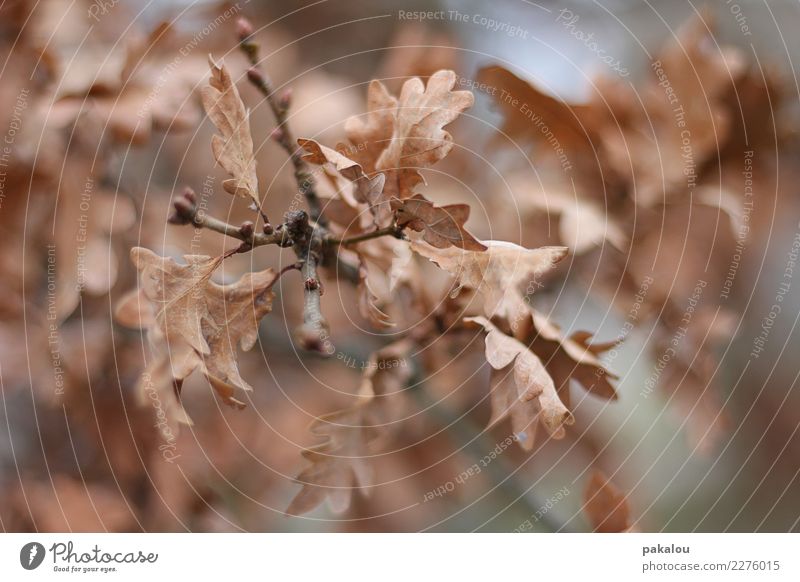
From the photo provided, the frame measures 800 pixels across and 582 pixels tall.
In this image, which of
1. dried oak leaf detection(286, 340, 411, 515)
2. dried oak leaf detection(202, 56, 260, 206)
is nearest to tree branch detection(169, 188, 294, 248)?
dried oak leaf detection(202, 56, 260, 206)

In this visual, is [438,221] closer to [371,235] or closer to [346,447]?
[371,235]

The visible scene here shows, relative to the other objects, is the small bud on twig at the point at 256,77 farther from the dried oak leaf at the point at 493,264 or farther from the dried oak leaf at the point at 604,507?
the dried oak leaf at the point at 604,507

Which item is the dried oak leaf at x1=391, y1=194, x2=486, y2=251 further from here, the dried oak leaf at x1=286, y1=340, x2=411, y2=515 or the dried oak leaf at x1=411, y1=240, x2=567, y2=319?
the dried oak leaf at x1=286, y1=340, x2=411, y2=515

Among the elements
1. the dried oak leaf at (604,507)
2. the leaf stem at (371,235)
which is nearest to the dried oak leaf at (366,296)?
the leaf stem at (371,235)

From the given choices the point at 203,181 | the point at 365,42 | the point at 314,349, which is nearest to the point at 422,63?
the point at 365,42

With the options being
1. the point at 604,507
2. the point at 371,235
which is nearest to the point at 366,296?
the point at 371,235

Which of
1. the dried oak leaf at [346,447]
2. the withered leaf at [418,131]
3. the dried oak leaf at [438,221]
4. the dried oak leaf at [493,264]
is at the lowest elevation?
the dried oak leaf at [346,447]
